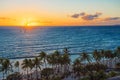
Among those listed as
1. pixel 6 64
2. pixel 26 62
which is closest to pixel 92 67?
pixel 26 62

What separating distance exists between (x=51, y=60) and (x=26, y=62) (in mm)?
11274

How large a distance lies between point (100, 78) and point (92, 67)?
764 inches

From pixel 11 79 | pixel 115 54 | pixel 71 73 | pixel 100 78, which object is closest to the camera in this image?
pixel 100 78

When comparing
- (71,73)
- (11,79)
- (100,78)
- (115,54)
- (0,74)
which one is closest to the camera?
(100,78)

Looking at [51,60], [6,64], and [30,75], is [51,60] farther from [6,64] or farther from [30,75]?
[6,64]

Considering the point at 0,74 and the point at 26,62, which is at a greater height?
the point at 26,62

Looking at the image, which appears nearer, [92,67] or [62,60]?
[92,67]

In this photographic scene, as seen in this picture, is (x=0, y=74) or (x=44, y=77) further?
(x=0, y=74)

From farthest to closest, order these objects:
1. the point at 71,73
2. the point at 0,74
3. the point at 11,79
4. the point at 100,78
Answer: the point at 0,74 → the point at 71,73 → the point at 11,79 → the point at 100,78

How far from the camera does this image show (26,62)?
8425 cm

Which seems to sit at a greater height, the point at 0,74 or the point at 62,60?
the point at 62,60

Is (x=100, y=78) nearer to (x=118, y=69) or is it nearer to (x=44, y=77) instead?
(x=44, y=77)

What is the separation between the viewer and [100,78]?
62.9 m

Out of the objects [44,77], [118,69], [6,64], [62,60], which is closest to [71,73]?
[62,60]
